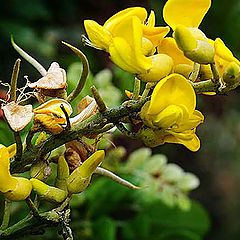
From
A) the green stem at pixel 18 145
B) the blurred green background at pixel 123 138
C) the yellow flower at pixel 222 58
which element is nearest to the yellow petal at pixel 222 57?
the yellow flower at pixel 222 58

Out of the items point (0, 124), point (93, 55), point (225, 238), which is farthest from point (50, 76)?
point (225, 238)

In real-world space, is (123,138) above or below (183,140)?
below

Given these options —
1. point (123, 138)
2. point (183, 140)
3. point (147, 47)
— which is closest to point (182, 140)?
point (183, 140)

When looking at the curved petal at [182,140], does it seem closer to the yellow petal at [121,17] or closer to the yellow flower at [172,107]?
the yellow flower at [172,107]

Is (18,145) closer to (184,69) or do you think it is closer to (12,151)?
(12,151)

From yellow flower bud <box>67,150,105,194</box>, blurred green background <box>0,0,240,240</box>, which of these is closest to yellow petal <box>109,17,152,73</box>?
yellow flower bud <box>67,150,105,194</box>

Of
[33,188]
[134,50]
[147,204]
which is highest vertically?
[134,50]

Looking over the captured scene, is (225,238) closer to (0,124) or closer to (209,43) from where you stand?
(0,124)
